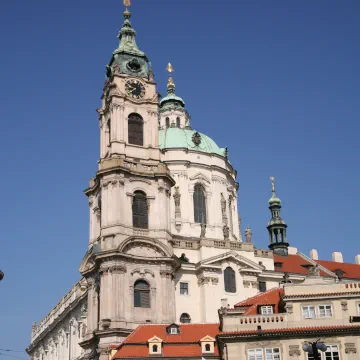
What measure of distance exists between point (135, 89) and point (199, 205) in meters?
14.9

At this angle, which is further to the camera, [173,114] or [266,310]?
[173,114]

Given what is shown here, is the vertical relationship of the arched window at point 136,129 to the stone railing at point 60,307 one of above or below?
above

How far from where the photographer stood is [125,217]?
2411 inches

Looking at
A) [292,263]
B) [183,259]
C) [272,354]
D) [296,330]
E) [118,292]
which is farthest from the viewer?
[292,263]

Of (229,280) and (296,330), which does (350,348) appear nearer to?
(296,330)

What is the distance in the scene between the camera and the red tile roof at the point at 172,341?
45.8 metres

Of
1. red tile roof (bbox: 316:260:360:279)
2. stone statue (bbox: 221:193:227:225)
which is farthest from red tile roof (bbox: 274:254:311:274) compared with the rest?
stone statue (bbox: 221:193:227:225)

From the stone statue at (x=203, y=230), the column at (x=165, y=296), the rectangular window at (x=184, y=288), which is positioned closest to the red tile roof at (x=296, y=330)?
the column at (x=165, y=296)

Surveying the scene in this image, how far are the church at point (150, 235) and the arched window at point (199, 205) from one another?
125 millimetres

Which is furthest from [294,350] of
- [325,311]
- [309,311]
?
[325,311]

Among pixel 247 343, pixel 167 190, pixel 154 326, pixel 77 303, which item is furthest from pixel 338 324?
pixel 77 303

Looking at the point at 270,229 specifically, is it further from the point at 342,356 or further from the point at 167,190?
the point at 342,356

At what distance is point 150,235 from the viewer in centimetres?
6166

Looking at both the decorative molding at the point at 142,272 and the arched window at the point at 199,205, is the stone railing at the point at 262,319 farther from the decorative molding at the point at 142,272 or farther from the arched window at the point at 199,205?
the arched window at the point at 199,205
